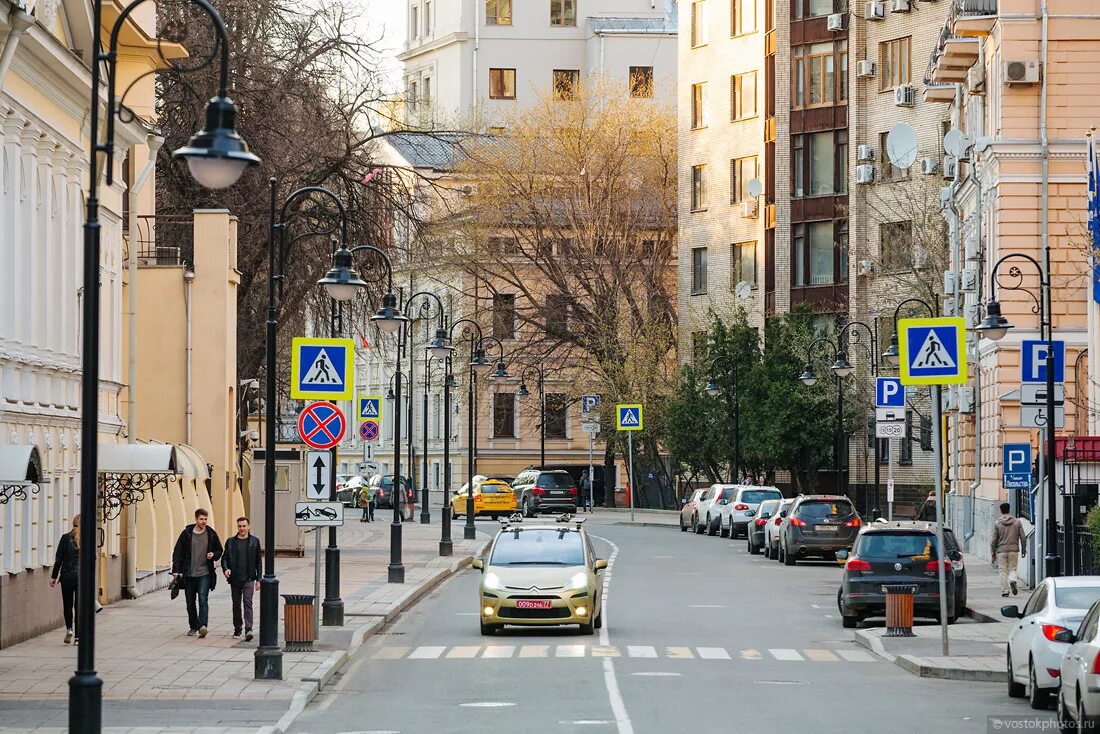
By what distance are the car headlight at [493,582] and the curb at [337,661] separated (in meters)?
1.78

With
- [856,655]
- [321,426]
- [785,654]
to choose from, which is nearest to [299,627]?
[321,426]

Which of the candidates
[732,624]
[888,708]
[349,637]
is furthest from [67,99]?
[888,708]

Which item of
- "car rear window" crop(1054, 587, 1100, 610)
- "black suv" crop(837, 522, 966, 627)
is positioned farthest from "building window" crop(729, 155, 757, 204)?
"car rear window" crop(1054, 587, 1100, 610)

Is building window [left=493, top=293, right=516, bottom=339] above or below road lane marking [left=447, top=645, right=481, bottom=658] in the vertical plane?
above

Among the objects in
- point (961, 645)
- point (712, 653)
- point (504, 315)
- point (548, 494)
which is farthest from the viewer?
point (504, 315)

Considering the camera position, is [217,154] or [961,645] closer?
[217,154]

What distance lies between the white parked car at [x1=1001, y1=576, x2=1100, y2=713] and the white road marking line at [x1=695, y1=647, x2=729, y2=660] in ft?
18.0

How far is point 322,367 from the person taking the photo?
82.5 ft

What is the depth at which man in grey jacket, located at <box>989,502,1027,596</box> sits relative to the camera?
33875mm

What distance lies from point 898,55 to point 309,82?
3555cm

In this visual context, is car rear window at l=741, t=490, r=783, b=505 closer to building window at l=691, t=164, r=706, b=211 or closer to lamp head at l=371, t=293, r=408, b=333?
lamp head at l=371, t=293, r=408, b=333

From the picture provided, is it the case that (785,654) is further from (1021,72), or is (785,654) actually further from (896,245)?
(896,245)

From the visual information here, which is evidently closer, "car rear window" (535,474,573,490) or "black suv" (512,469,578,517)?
"black suv" (512,469,578,517)

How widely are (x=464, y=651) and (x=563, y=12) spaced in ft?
269
